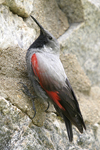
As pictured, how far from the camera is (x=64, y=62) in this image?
3525 millimetres

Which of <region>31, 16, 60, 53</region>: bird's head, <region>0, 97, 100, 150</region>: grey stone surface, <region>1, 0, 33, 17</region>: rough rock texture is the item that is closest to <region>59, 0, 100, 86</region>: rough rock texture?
<region>31, 16, 60, 53</region>: bird's head

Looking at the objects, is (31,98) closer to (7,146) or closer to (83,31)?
(7,146)

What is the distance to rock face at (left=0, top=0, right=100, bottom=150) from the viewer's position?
2.32m

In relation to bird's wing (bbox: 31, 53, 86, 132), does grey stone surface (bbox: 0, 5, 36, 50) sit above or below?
above

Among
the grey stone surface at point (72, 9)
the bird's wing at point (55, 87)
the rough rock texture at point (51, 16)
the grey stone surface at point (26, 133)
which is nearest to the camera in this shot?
the grey stone surface at point (26, 133)

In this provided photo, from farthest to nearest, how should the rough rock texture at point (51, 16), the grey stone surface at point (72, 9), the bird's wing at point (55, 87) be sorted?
the grey stone surface at point (72, 9) < the rough rock texture at point (51, 16) < the bird's wing at point (55, 87)

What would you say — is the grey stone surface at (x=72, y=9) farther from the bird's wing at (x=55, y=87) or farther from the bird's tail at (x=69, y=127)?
the bird's tail at (x=69, y=127)

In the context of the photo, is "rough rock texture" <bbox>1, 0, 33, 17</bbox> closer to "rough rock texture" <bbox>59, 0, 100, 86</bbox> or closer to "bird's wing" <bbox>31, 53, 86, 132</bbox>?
"rough rock texture" <bbox>59, 0, 100, 86</bbox>

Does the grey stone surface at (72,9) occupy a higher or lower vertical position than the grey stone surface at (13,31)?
lower

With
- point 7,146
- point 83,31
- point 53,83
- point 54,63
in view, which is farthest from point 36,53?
point 83,31

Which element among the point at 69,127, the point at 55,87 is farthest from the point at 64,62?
the point at 69,127

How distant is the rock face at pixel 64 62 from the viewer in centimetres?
232

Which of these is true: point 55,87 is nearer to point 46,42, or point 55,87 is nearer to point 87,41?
point 46,42

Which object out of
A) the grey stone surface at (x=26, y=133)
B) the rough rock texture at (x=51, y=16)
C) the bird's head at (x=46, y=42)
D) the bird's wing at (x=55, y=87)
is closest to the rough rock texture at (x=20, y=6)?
the rough rock texture at (x=51, y=16)
